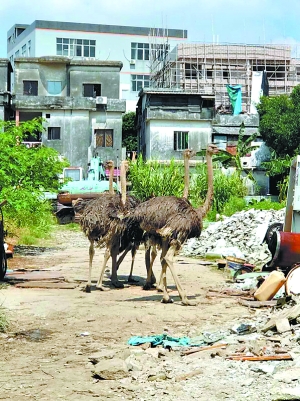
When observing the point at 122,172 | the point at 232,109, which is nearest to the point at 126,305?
the point at 122,172

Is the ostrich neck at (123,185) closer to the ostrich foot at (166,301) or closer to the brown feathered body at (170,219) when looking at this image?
the brown feathered body at (170,219)

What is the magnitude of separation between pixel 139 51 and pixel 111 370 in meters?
58.8

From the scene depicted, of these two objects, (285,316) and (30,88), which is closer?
(285,316)

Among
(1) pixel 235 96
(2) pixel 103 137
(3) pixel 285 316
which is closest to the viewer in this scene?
(3) pixel 285 316

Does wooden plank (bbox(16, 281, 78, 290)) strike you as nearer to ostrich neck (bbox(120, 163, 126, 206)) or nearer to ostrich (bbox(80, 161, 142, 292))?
ostrich (bbox(80, 161, 142, 292))

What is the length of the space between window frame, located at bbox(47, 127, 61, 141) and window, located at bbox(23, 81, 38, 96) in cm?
367

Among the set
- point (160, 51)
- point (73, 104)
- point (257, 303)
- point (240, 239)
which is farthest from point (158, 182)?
point (160, 51)

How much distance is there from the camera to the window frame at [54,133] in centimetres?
4397

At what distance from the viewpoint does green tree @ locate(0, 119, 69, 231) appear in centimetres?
1688

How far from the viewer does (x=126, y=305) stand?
11141mm

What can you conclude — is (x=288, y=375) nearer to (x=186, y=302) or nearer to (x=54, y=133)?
(x=186, y=302)

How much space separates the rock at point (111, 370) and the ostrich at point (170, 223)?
12.8 feet

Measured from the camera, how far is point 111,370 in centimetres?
709

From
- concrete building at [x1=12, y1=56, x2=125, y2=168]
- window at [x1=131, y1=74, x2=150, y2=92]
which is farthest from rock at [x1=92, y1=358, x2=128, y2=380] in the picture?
window at [x1=131, y1=74, x2=150, y2=92]
